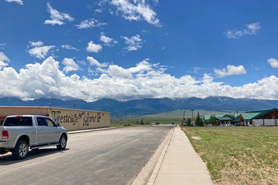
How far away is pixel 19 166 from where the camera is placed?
941cm

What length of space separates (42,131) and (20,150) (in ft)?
5.85

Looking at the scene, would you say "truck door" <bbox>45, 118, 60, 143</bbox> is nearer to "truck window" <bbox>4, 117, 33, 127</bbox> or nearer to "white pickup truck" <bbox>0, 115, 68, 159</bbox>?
"white pickup truck" <bbox>0, 115, 68, 159</bbox>

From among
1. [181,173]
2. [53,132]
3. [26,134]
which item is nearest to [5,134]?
[26,134]

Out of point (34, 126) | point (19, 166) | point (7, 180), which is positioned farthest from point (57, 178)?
point (34, 126)

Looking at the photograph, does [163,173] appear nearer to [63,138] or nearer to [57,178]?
[57,178]

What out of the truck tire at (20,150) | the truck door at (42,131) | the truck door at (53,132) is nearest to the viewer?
the truck tire at (20,150)

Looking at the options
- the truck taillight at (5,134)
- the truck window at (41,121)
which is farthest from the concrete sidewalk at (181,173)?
the truck window at (41,121)

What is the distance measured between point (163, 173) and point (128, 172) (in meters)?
1.32

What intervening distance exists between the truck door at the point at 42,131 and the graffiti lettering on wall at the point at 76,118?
2391cm

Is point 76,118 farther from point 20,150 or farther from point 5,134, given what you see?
point 5,134

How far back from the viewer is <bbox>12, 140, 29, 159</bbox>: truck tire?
1075cm

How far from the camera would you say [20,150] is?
11047mm

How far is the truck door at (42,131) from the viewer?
1243cm

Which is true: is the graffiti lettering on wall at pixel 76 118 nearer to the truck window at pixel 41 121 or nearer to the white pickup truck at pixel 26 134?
the white pickup truck at pixel 26 134
